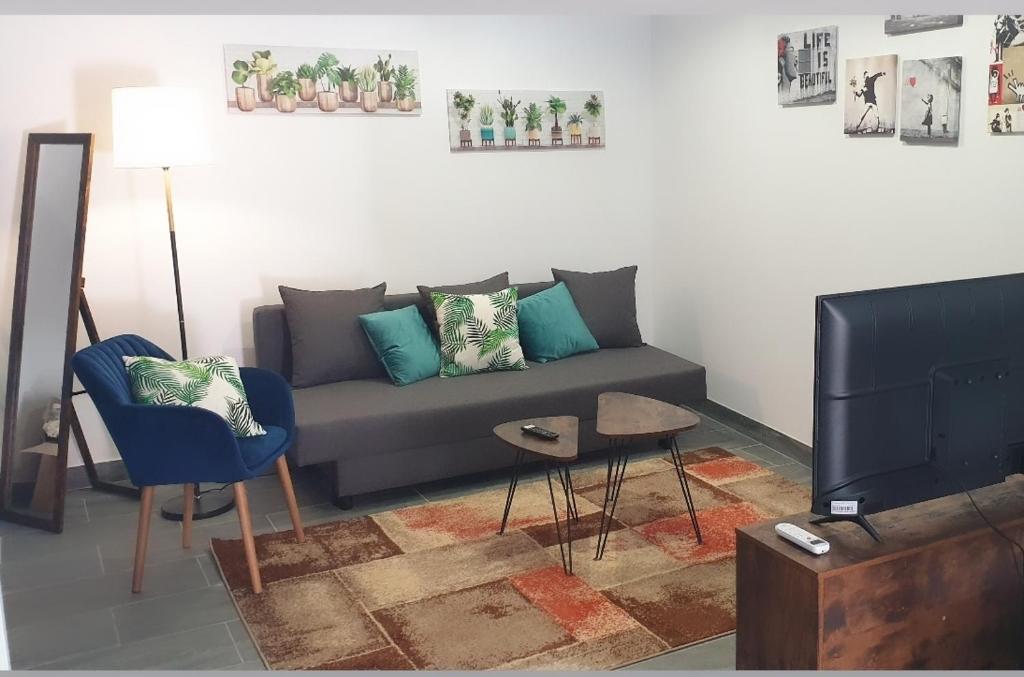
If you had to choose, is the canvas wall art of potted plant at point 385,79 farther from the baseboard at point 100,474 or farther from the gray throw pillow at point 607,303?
the baseboard at point 100,474

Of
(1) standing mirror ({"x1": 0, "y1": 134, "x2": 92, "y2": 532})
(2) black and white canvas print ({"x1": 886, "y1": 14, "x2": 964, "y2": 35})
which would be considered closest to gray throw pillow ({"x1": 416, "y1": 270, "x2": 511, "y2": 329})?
(1) standing mirror ({"x1": 0, "y1": 134, "x2": 92, "y2": 532})

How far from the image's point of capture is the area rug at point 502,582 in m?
3.20

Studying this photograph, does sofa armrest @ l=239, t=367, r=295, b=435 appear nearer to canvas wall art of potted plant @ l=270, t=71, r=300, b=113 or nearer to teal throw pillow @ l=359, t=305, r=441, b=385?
teal throw pillow @ l=359, t=305, r=441, b=385

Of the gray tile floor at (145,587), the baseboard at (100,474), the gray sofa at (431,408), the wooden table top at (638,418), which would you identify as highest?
the wooden table top at (638,418)

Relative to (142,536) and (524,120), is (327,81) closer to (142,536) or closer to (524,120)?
(524,120)

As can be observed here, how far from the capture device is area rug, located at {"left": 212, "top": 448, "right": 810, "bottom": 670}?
320cm

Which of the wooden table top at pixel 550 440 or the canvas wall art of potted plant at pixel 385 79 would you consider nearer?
the wooden table top at pixel 550 440

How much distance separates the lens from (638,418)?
396cm

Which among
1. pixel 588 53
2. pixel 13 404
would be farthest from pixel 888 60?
pixel 13 404

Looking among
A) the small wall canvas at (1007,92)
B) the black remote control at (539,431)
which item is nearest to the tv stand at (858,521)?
the black remote control at (539,431)

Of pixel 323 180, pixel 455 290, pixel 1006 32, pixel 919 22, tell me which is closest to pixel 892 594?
pixel 1006 32

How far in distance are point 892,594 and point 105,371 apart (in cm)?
278

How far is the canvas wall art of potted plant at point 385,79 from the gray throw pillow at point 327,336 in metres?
1.08

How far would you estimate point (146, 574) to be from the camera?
3.85m
